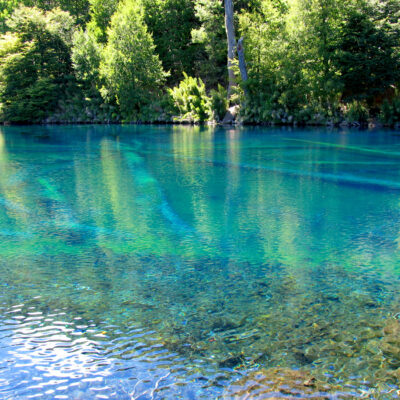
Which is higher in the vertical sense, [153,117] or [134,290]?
[153,117]

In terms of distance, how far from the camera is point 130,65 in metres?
34.9

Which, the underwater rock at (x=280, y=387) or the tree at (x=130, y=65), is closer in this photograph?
the underwater rock at (x=280, y=387)

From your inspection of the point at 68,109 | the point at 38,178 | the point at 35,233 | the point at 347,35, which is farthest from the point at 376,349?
the point at 68,109

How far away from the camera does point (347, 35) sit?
2569 cm

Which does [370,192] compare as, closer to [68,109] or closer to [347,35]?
[347,35]

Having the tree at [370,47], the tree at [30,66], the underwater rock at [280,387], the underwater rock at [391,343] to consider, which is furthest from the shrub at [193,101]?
the underwater rock at [280,387]

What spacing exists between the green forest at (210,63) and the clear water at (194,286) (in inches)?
706

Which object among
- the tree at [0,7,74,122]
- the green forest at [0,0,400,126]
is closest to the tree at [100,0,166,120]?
the green forest at [0,0,400,126]

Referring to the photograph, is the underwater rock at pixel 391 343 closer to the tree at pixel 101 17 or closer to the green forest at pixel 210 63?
the green forest at pixel 210 63

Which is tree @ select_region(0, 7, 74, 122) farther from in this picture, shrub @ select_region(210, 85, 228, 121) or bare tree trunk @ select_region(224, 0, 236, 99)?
bare tree trunk @ select_region(224, 0, 236, 99)

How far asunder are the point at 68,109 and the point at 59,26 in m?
7.50

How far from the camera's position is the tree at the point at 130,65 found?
34.7 meters

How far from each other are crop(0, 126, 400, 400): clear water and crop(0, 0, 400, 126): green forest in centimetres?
1792

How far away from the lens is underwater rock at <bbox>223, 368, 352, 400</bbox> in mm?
2795
